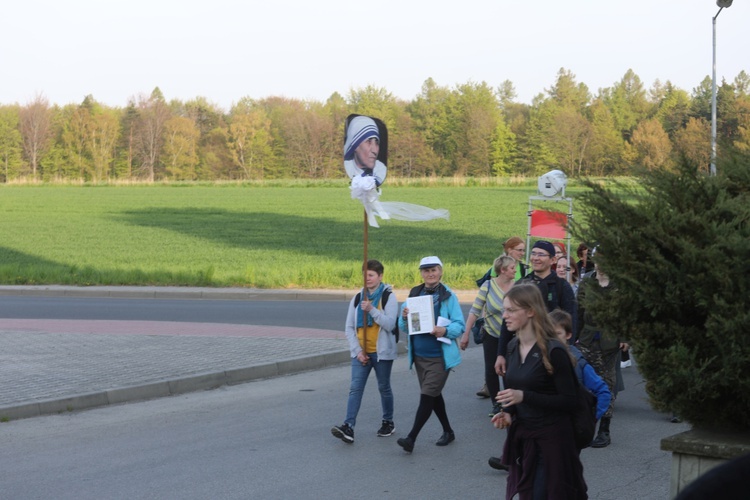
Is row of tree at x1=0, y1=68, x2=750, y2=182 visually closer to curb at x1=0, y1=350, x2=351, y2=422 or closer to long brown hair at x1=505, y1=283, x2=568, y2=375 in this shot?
curb at x1=0, y1=350, x2=351, y2=422

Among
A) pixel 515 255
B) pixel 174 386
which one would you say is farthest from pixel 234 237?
pixel 515 255

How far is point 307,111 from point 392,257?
11241 cm

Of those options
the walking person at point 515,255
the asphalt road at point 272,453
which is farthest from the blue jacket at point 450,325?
the walking person at point 515,255

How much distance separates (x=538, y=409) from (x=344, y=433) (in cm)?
355

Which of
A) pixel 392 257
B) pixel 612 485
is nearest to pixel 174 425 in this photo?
pixel 612 485

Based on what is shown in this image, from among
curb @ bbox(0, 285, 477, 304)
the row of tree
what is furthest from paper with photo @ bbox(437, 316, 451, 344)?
the row of tree

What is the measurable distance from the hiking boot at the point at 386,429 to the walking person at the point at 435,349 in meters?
0.36

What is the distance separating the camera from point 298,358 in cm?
1230

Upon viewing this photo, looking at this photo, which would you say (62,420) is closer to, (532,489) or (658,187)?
(532,489)

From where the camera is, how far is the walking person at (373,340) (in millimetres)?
8508

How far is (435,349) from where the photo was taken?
827 cm

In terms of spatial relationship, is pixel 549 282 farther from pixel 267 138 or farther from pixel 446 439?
pixel 267 138

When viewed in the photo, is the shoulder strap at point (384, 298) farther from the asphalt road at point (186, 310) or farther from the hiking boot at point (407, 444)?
the asphalt road at point (186, 310)

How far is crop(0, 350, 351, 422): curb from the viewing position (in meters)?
9.39
